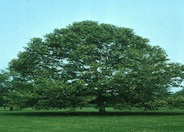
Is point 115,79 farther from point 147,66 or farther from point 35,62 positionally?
point 35,62

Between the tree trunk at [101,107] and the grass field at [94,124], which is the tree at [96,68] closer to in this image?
the tree trunk at [101,107]

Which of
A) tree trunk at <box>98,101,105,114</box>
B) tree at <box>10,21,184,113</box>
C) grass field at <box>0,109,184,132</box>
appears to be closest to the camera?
grass field at <box>0,109,184,132</box>

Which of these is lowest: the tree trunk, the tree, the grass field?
the grass field

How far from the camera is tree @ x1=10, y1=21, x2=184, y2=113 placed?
197 feet

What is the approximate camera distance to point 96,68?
60656mm

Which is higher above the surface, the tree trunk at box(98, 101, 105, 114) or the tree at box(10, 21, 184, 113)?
the tree at box(10, 21, 184, 113)

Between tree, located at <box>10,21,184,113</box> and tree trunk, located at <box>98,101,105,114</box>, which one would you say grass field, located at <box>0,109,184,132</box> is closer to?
tree, located at <box>10,21,184,113</box>

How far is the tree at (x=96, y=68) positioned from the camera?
59.9m

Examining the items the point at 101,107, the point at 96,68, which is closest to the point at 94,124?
the point at 96,68

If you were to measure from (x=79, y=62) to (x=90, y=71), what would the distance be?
11.2 feet

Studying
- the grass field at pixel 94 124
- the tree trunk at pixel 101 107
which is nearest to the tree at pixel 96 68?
the tree trunk at pixel 101 107

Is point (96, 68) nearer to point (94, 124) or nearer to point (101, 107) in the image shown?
point (101, 107)

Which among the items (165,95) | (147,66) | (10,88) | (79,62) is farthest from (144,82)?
(10,88)

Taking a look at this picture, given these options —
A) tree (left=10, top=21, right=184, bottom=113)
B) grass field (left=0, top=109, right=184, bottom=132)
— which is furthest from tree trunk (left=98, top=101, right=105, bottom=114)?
grass field (left=0, top=109, right=184, bottom=132)
